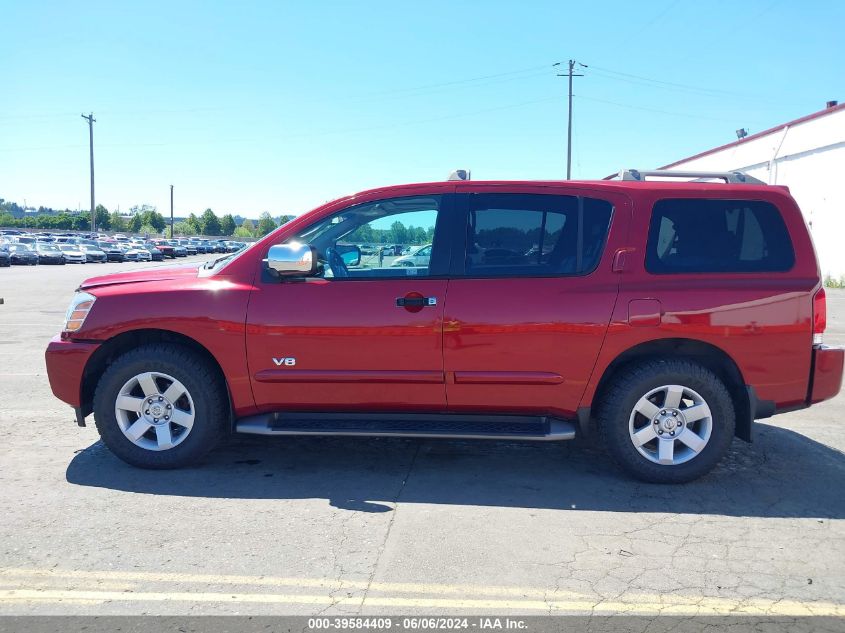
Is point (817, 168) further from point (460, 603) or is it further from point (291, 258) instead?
point (460, 603)

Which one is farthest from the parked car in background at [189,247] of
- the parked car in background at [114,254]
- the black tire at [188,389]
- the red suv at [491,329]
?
the red suv at [491,329]

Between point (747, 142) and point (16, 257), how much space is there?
4191 centimetres

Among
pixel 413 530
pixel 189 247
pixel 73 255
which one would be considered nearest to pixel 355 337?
pixel 413 530

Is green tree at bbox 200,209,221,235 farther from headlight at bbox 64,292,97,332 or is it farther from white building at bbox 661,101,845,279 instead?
headlight at bbox 64,292,97,332

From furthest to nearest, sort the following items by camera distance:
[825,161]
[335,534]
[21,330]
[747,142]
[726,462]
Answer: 1. [747,142]
2. [825,161]
3. [21,330]
4. [726,462]
5. [335,534]

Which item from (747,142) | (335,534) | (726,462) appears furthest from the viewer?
(747,142)

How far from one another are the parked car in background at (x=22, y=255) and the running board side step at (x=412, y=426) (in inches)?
1794

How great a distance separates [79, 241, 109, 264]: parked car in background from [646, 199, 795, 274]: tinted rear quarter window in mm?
52608

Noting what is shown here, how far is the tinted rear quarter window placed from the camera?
178 inches

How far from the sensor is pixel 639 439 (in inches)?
177

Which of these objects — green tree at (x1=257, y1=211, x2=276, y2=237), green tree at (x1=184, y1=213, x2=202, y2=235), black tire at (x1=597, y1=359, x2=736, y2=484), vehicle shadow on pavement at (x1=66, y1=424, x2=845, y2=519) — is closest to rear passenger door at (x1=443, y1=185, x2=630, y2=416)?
black tire at (x1=597, y1=359, x2=736, y2=484)

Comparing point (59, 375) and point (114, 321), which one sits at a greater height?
point (114, 321)

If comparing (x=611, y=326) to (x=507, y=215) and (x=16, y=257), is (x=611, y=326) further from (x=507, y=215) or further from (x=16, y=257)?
(x=16, y=257)

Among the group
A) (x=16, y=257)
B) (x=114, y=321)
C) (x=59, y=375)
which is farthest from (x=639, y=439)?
(x=16, y=257)
